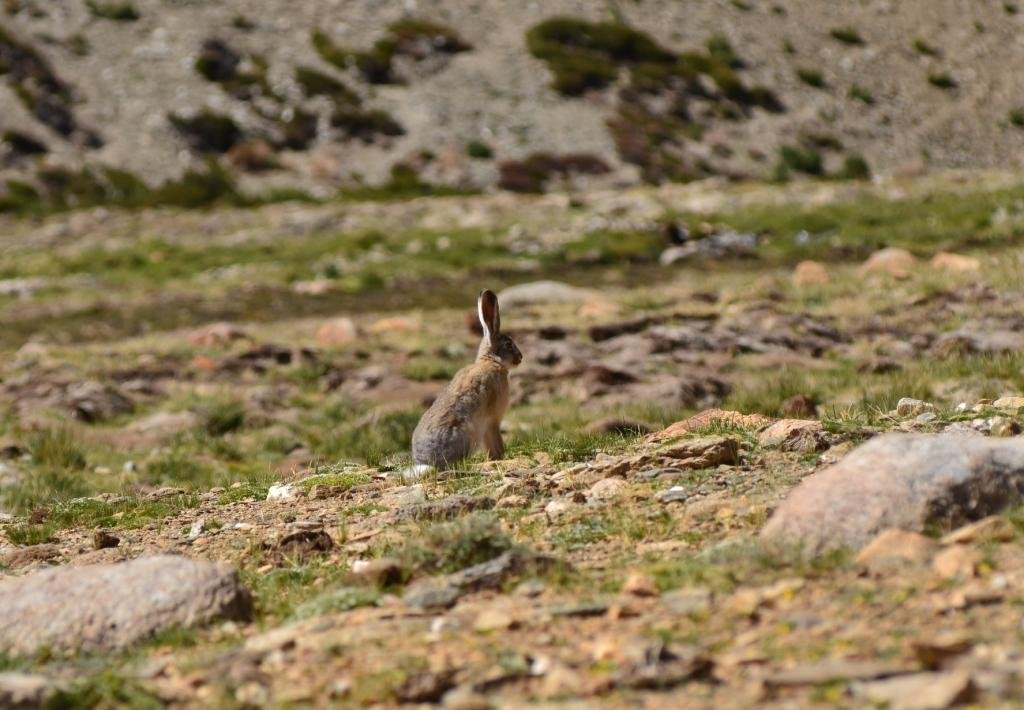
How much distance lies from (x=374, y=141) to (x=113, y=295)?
1926 centimetres

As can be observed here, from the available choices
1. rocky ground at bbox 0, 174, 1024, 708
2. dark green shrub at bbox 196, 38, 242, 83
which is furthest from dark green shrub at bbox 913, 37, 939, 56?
rocky ground at bbox 0, 174, 1024, 708

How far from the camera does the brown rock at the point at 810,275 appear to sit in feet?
74.1

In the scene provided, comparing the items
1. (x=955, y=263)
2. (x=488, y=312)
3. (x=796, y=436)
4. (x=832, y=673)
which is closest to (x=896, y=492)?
(x=832, y=673)

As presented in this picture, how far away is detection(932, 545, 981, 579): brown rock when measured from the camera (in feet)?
16.6

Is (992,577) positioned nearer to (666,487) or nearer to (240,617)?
(666,487)

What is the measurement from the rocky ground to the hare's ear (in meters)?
1.05

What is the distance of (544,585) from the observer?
5.68 metres

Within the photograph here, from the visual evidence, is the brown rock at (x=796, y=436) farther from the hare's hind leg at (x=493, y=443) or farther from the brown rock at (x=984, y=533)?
the brown rock at (x=984, y=533)

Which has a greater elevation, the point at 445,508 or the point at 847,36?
the point at 847,36

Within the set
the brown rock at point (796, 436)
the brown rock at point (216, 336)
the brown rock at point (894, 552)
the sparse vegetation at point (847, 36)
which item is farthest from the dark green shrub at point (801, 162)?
the brown rock at point (894, 552)

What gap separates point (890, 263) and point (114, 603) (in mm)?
19654

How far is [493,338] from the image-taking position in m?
9.75

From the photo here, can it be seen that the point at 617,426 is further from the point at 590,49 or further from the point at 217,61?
the point at 590,49

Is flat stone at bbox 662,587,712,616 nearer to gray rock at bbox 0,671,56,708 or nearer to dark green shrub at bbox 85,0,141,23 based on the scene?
gray rock at bbox 0,671,56,708
